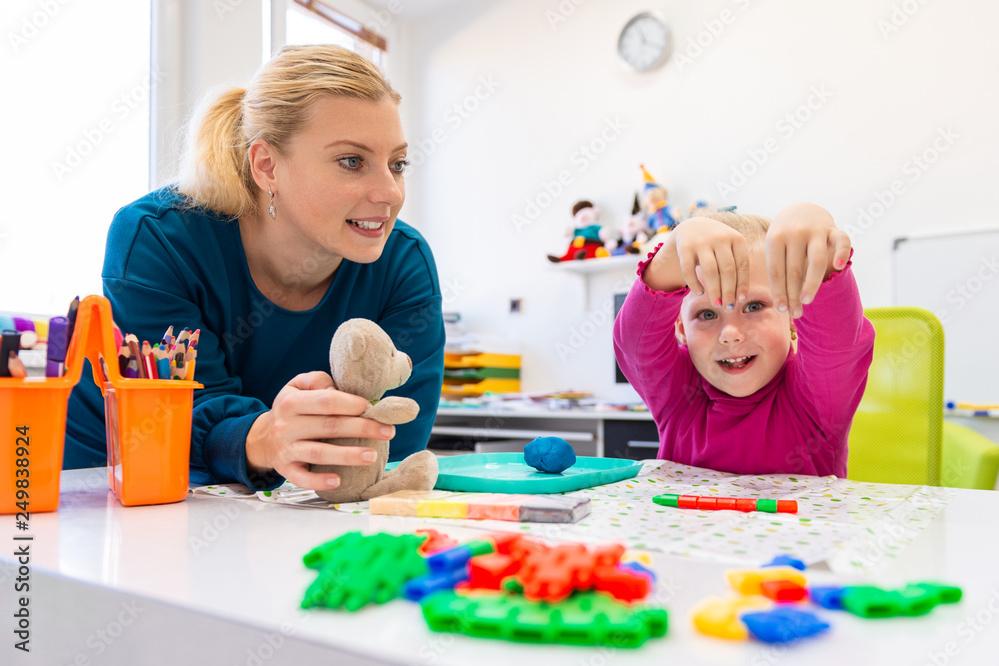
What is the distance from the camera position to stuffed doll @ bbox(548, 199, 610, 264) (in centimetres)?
319

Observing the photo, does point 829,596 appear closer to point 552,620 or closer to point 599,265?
point 552,620

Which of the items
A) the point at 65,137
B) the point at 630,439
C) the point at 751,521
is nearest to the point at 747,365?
the point at 751,521

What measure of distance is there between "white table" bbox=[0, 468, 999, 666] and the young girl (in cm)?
33

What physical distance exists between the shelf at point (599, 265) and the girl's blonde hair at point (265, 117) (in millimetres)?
2099

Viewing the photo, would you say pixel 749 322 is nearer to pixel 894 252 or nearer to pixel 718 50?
pixel 894 252

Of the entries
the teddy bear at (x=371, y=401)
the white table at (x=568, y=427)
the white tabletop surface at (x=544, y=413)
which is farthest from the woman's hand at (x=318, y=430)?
the white tabletop surface at (x=544, y=413)

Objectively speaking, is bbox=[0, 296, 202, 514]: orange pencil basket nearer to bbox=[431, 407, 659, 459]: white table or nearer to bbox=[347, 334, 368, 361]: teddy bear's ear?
bbox=[347, 334, 368, 361]: teddy bear's ear

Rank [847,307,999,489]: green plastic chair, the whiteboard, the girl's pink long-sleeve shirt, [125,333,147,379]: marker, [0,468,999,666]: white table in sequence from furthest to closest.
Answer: the whiteboard, [847,307,999,489]: green plastic chair, the girl's pink long-sleeve shirt, [125,333,147,379]: marker, [0,468,999,666]: white table

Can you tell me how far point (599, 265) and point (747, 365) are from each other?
2.12 meters

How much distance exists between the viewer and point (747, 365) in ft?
3.58

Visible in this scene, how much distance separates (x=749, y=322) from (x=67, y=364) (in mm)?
840

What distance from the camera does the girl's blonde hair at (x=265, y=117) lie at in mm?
1013

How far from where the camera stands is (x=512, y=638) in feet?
1.15

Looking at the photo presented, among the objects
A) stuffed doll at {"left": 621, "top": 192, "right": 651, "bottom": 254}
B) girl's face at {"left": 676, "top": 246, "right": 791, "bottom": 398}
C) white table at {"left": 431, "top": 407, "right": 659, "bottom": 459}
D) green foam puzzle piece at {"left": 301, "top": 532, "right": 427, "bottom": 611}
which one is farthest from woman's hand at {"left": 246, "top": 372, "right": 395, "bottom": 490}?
stuffed doll at {"left": 621, "top": 192, "right": 651, "bottom": 254}
